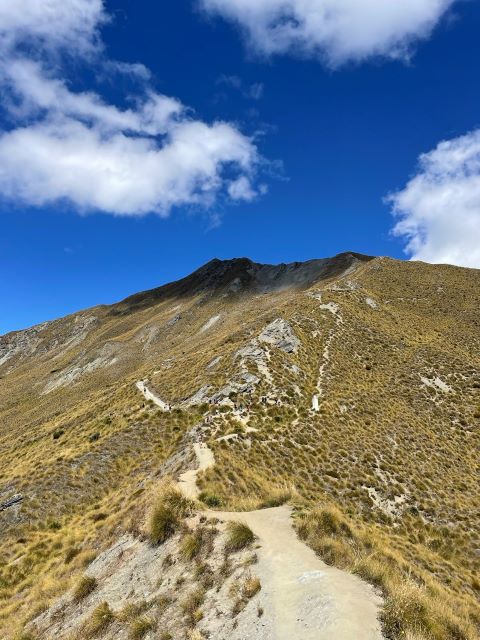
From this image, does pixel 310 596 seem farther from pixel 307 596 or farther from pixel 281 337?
pixel 281 337

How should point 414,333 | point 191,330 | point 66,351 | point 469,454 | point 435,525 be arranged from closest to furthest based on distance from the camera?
point 435,525, point 469,454, point 414,333, point 191,330, point 66,351

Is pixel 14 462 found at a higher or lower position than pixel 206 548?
higher

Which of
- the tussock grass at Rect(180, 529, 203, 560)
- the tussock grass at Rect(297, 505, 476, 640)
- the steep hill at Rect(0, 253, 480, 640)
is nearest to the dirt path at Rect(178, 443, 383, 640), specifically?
the tussock grass at Rect(297, 505, 476, 640)

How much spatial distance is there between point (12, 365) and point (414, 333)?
141986 millimetres

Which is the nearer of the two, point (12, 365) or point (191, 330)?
point (191, 330)

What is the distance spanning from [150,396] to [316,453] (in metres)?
22.1

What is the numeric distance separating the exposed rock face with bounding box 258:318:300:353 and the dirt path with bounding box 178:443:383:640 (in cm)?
3303

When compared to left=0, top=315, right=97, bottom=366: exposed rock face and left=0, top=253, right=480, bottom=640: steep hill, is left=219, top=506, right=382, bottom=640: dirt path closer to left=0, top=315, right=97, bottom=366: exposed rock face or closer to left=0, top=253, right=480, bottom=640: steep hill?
left=0, top=253, right=480, bottom=640: steep hill

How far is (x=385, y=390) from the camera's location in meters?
40.5

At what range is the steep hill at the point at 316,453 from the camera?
615 inches

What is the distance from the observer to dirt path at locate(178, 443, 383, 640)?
28.0 feet

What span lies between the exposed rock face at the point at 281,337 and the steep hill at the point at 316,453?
10.0 inches

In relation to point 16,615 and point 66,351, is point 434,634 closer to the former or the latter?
point 16,615

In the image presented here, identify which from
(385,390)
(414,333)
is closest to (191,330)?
(414,333)
